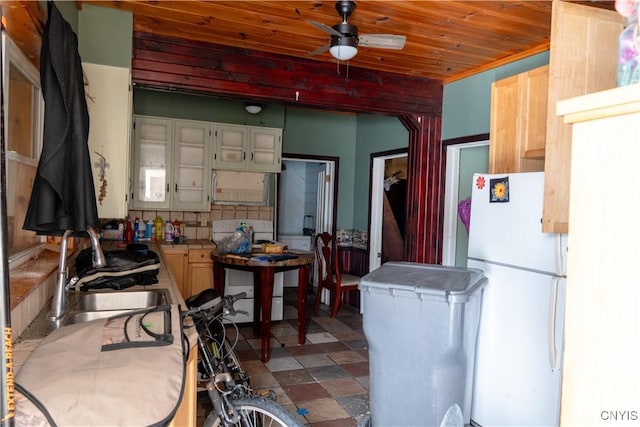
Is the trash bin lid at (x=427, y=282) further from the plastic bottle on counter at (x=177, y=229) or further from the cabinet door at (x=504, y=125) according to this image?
the plastic bottle on counter at (x=177, y=229)

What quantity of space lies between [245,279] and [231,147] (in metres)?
1.52

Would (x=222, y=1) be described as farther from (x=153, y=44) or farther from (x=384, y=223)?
(x=384, y=223)

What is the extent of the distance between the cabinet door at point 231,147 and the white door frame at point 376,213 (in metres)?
1.67

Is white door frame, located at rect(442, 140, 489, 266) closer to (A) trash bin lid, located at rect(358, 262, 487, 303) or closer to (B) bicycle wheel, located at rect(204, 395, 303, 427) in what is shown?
(A) trash bin lid, located at rect(358, 262, 487, 303)

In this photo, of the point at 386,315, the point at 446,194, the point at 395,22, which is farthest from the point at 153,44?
the point at 446,194

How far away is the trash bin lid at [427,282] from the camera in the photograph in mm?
2053

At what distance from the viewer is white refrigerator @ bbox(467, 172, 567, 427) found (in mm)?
2135

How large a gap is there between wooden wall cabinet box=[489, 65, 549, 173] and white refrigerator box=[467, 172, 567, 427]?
35 cm

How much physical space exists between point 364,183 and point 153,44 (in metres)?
3.30

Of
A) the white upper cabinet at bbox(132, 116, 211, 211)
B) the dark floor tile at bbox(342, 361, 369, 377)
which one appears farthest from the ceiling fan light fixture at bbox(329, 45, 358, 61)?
the white upper cabinet at bbox(132, 116, 211, 211)

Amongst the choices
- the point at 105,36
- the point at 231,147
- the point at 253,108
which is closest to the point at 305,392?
the point at 105,36

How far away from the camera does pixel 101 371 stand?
3.63ft

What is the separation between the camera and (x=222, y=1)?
237 centimetres

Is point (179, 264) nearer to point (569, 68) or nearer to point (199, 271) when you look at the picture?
point (199, 271)
